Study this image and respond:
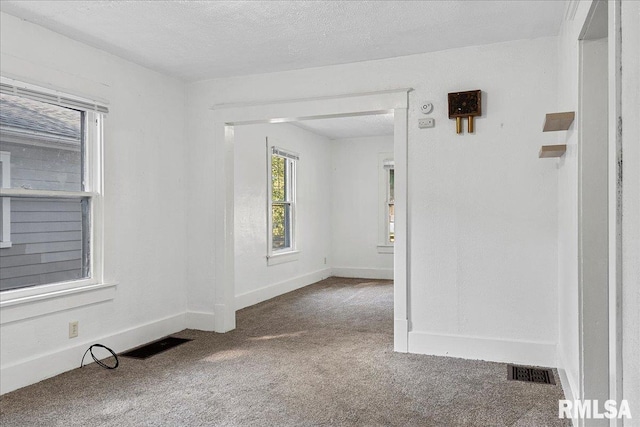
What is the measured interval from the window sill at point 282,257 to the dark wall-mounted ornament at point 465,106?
3387mm

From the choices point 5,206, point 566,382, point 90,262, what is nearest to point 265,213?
point 90,262

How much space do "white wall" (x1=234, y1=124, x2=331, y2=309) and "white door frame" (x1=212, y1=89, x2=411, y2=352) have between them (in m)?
1.06

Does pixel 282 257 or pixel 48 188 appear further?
pixel 282 257

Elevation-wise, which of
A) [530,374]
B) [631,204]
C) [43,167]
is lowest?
[530,374]

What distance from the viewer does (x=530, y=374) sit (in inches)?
128

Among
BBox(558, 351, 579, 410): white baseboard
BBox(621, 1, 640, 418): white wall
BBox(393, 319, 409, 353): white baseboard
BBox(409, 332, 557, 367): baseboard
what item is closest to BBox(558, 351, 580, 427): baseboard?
BBox(558, 351, 579, 410): white baseboard

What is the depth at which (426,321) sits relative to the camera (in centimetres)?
375

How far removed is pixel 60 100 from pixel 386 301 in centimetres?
413

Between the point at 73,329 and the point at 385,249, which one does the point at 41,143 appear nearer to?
the point at 73,329

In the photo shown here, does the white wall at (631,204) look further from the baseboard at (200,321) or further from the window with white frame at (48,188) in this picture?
the baseboard at (200,321)

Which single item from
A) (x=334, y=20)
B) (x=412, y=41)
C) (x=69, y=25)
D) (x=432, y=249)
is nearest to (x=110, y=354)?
(x=69, y=25)

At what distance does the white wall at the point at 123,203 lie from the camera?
311 cm

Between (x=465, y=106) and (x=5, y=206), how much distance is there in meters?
3.23

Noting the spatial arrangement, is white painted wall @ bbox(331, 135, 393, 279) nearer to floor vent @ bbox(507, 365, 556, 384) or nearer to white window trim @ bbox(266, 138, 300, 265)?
white window trim @ bbox(266, 138, 300, 265)
